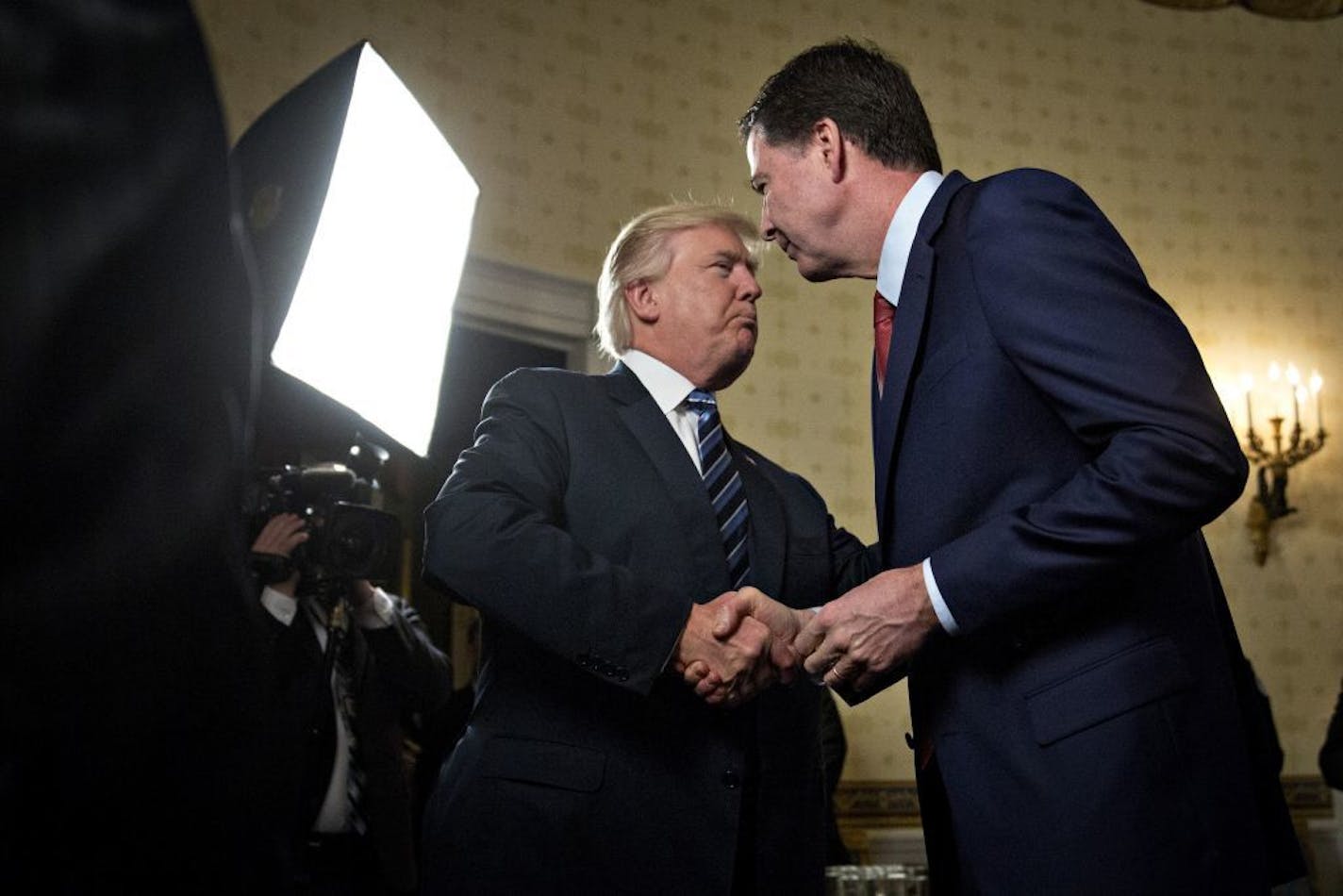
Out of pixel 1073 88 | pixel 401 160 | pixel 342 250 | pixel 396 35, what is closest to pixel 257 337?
pixel 342 250

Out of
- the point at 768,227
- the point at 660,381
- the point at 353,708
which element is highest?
the point at 768,227

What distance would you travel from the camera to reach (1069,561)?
5.14ft

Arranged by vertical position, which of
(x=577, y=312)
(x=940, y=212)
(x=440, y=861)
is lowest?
(x=440, y=861)

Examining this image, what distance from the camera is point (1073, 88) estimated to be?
659cm

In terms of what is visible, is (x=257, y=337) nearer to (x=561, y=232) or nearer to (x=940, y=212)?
(x=940, y=212)

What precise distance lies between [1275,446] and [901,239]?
514 cm

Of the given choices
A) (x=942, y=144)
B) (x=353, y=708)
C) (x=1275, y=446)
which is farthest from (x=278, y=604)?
(x=1275, y=446)

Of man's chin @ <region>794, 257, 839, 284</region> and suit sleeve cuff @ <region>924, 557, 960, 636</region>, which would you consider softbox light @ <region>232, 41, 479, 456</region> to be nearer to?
man's chin @ <region>794, 257, 839, 284</region>

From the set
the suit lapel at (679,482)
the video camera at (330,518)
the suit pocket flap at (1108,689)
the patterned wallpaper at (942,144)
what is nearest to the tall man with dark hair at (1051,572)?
the suit pocket flap at (1108,689)

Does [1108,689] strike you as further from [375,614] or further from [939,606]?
[375,614]

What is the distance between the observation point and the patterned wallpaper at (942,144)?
504 centimetres

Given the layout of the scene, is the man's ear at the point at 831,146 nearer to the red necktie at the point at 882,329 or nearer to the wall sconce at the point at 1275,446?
the red necktie at the point at 882,329

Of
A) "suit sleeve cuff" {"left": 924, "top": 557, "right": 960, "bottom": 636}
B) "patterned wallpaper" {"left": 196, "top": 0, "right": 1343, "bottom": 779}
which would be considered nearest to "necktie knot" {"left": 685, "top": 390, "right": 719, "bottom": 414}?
"suit sleeve cuff" {"left": 924, "top": 557, "right": 960, "bottom": 636}

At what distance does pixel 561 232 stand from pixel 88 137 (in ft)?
15.5
